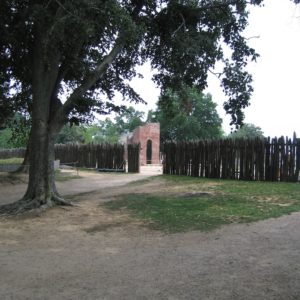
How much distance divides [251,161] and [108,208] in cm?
914

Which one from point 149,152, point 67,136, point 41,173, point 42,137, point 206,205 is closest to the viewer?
point 206,205

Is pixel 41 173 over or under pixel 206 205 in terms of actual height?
over

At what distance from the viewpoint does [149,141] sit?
5119 centimetres

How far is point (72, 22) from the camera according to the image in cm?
1030

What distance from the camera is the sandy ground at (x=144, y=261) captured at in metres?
5.29

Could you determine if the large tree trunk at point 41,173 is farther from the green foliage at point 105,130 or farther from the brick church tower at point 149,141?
the green foliage at point 105,130

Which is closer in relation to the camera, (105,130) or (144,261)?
(144,261)

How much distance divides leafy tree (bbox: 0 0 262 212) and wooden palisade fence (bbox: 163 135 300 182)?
5.46 metres

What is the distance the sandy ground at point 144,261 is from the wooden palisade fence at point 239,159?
8851mm

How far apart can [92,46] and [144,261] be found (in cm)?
994

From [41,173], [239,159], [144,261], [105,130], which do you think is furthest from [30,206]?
[105,130]

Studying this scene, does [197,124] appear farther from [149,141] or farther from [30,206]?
[30,206]

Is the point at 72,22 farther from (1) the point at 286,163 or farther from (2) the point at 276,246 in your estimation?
(1) the point at 286,163

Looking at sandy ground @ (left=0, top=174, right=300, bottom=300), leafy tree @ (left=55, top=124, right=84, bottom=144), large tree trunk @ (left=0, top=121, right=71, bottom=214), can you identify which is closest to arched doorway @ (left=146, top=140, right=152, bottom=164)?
leafy tree @ (left=55, top=124, right=84, bottom=144)
